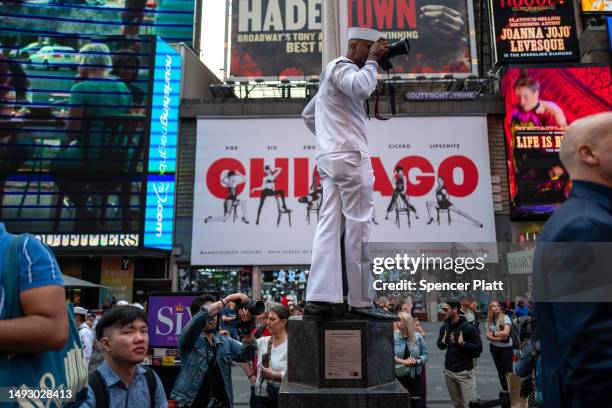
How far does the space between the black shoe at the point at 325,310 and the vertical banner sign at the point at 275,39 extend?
24468mm

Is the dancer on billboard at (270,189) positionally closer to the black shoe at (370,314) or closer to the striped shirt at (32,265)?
the black shoe at (370,314)

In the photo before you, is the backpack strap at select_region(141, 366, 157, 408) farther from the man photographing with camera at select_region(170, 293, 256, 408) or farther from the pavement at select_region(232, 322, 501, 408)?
the pavement at select_region(232, 322, 501, 408)

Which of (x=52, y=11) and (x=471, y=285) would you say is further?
(x=52, y=11)

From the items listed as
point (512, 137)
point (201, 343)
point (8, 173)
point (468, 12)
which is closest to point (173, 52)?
point (8, 173)

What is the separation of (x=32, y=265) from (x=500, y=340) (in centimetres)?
861

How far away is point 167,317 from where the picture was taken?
20.8 ft

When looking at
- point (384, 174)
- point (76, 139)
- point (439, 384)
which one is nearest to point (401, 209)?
point (384, 174)

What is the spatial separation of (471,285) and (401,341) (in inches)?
115

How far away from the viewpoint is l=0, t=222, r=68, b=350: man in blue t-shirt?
144cm

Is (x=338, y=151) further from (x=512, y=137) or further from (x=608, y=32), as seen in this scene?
(x=608, y=32)

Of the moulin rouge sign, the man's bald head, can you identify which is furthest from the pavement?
the moulin rouge sign

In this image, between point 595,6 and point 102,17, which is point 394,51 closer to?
point 595,6

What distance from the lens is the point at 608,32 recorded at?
81.8 ft

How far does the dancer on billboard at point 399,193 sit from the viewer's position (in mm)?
25328
